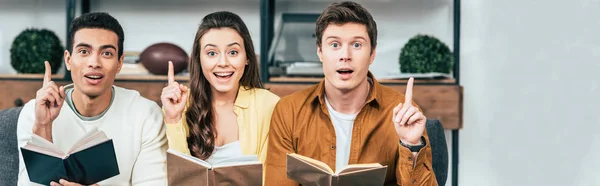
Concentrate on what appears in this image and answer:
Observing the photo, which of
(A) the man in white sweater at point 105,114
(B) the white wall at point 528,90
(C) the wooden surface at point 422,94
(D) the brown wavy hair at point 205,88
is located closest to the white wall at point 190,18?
(B) the white wall at point 528,90

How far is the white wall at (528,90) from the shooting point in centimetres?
333

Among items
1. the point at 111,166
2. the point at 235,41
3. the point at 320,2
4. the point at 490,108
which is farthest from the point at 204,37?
the point at 490,108

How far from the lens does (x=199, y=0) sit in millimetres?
3475

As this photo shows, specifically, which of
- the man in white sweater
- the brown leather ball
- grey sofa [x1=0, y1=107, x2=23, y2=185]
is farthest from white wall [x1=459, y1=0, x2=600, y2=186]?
grey sofa [x1=0, y1=107, x2=23, y2=185]

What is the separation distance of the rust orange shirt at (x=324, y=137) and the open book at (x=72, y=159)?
0.47 meters

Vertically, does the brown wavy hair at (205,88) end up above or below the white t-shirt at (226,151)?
above

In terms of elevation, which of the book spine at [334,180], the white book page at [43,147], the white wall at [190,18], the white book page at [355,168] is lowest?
the book spine at [334,180]

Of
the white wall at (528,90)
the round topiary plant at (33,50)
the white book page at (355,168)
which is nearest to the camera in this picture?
the white book page at (355,168)

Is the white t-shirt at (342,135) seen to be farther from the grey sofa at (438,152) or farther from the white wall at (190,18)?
the white wall at (190,18)

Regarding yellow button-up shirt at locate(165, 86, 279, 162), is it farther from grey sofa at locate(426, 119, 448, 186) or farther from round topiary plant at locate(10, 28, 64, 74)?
round topiary plant at locate(10, 28, 64, 74)

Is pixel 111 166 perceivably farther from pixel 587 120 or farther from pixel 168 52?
pixel 587 120

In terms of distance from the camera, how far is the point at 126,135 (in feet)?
6.45

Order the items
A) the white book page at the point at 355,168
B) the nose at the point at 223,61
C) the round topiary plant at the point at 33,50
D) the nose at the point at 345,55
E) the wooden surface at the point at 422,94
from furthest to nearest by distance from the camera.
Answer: the round topiary plant at the point at 33,50, the wooden surface at the point at 422,94, the nose at the point at 223,61, the nose at the point at 345,55, the white book page at the point at 355,168

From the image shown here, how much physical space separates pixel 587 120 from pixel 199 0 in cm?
220
